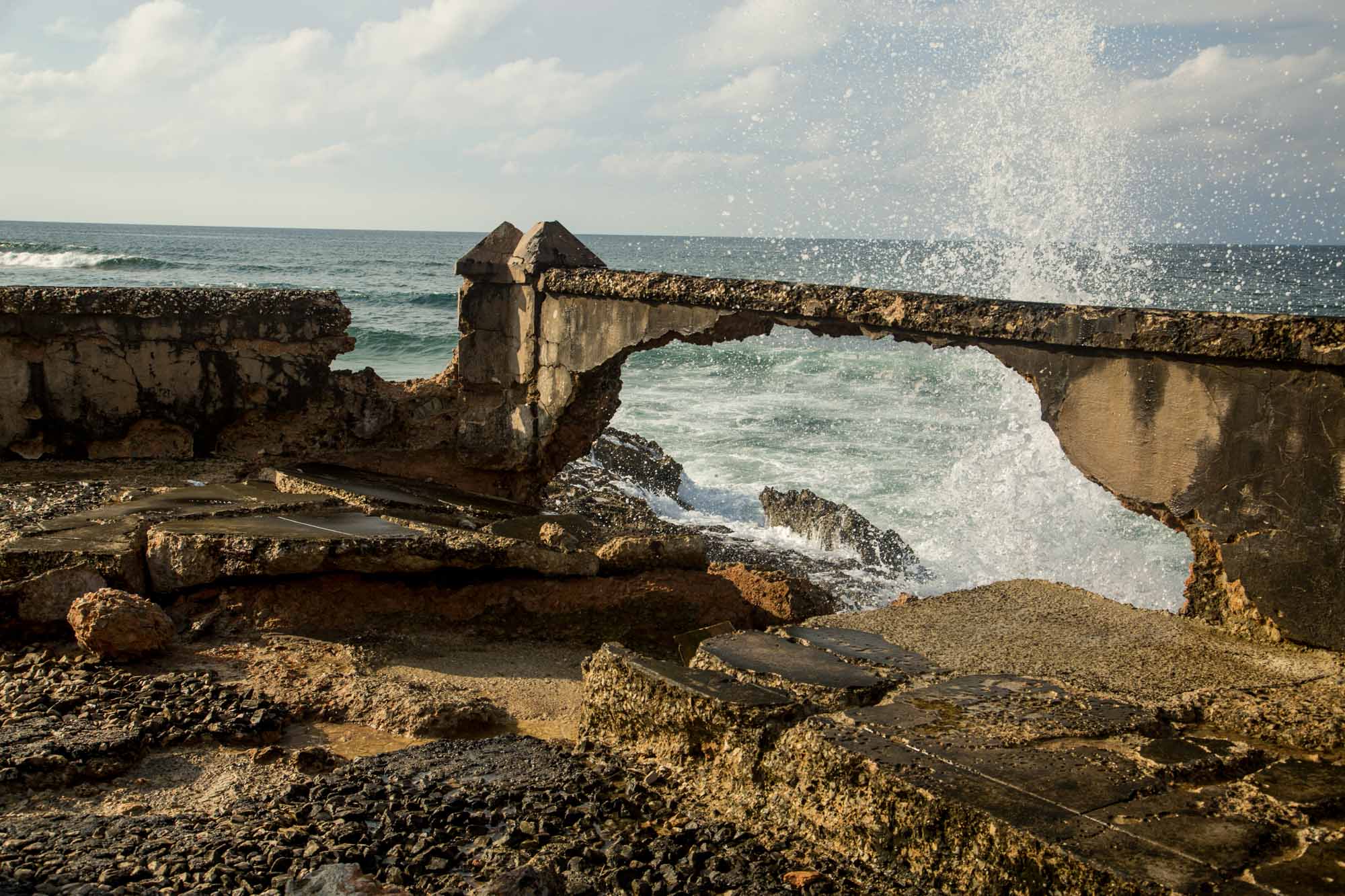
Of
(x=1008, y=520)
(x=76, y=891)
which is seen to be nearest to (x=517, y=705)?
(x=76, y=891)

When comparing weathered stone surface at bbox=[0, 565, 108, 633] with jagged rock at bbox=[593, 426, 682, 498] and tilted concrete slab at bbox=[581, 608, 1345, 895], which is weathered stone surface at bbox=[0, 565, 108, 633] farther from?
jagged rock at bbox=[593, 426, 682, 498]

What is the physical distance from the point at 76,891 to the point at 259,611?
7.77ft

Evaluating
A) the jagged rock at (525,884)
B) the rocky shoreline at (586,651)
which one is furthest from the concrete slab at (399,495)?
the jagged rock at (525,884)

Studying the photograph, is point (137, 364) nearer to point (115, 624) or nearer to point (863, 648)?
point (115, 624)

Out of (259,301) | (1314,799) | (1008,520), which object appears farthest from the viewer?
(1008,520)

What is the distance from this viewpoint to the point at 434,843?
112 inches

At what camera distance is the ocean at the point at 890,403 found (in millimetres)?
10938

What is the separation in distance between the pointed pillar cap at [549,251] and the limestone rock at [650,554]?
212 centimetres

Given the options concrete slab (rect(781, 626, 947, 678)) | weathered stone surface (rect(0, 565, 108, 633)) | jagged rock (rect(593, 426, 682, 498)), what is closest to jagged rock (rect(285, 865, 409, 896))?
concrete slab (rect(781, 626, 947, 678))

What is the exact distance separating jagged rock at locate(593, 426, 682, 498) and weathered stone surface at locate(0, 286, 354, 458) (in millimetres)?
4863

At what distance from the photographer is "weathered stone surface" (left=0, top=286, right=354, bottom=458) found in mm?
6309

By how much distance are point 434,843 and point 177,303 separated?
474cm

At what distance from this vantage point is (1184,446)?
4051 millimetres

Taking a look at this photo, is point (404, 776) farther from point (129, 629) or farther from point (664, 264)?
point (664, 264)
